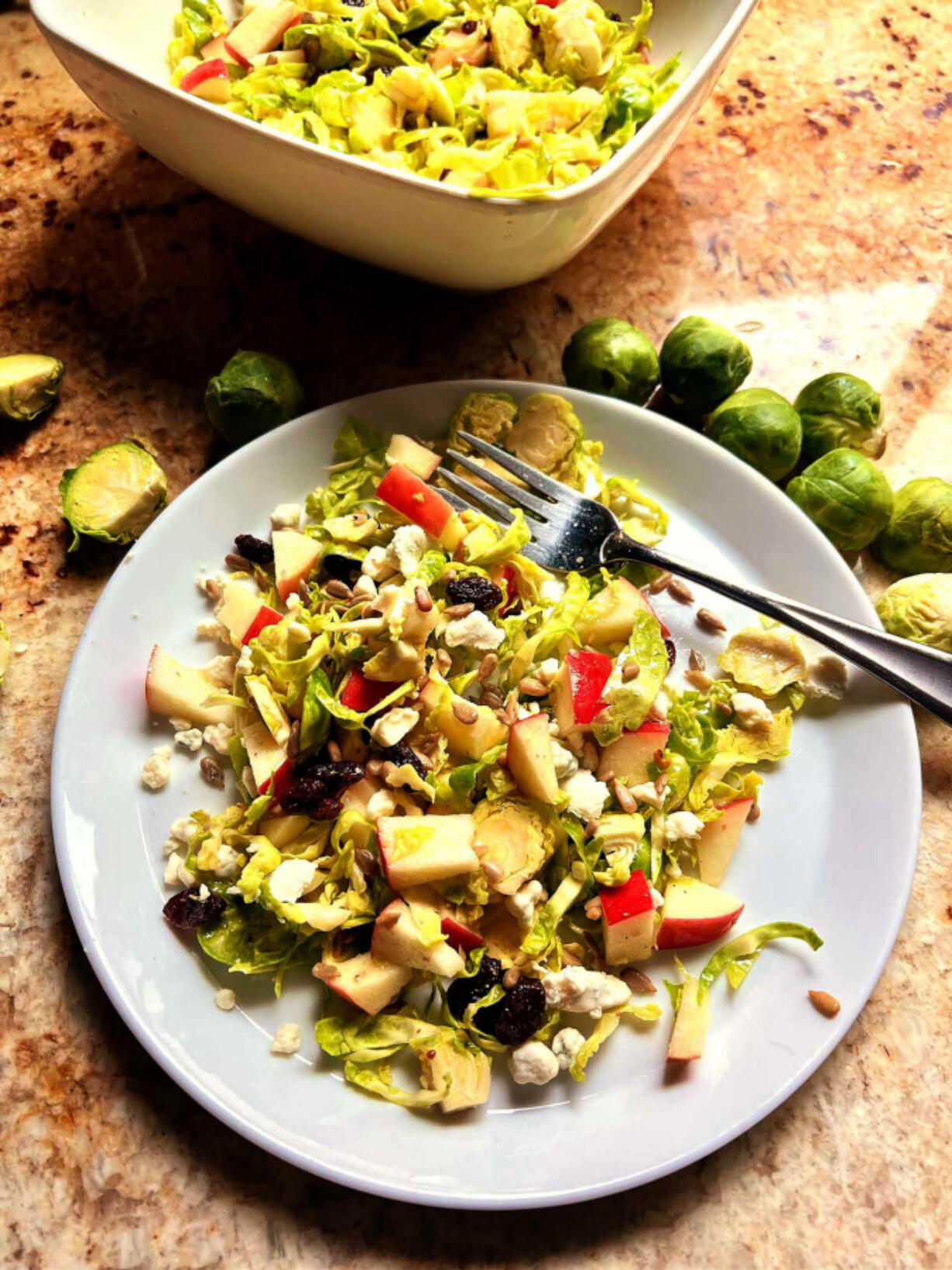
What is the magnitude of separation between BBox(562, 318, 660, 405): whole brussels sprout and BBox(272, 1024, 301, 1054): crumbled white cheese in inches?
61.6

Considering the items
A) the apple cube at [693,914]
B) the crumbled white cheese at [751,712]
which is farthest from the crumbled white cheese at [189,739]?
the crumbled white cheese at [751,712]

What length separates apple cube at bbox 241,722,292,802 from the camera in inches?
74.5

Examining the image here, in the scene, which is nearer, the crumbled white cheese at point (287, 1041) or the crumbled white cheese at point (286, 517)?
the crumbled white cheese at point (287, 1041)

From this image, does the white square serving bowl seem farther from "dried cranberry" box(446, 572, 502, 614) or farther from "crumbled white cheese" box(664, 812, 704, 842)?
"crumbled white cheese" box(664, 812, 704, 842)

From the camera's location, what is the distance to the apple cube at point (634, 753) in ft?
6.45

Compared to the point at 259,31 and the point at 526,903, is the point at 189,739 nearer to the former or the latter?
the point at 526,903

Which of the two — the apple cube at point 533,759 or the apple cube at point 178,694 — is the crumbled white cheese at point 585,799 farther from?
the apple cube at point 178,694

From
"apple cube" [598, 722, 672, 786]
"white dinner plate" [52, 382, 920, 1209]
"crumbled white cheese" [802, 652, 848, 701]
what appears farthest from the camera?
"crumbled white cheese" [802, 652, 848, 701]

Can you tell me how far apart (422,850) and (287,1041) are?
0.42 m

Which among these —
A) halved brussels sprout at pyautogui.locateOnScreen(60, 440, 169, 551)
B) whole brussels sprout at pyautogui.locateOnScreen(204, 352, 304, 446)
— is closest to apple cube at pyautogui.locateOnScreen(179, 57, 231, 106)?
whole brussels sprout at pyautogui.locateOnScreen(204, 352, 304, 446)

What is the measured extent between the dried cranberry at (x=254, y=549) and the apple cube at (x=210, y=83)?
1.04 metres

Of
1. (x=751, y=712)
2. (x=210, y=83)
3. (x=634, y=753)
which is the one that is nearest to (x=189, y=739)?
(x=634, y=753)

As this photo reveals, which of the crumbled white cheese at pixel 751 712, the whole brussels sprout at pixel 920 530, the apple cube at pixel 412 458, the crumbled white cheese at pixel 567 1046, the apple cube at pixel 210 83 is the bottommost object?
the crumbled white cheese at pixel 567 1046

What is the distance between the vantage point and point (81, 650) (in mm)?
2061
